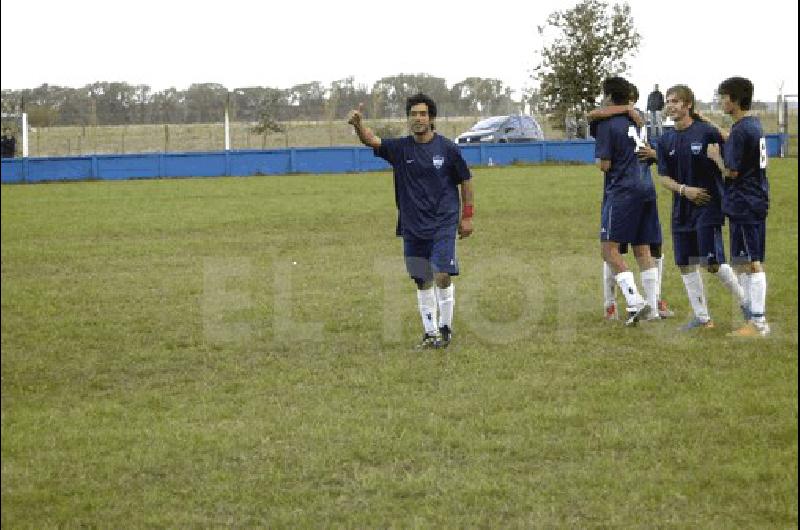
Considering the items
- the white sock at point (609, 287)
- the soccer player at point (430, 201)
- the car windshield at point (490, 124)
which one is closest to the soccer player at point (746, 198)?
the white sock at point (609, 287)

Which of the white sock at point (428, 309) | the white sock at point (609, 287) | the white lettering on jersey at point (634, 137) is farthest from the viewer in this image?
the white sock at point (609, 287)

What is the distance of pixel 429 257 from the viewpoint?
35.9 ft

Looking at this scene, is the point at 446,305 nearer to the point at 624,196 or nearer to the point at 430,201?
the point at 430,201

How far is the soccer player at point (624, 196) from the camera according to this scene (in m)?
11.2

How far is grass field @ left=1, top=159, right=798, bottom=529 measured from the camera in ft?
20.2

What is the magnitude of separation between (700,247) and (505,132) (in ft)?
130

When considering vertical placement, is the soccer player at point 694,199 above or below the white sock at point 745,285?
above

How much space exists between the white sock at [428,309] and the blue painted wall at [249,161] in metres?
34.8

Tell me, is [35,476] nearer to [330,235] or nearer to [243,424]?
[243,424]

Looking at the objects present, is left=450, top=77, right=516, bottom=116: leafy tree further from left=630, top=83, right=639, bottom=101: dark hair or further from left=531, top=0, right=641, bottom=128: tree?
left=630, top=83, right=639, bottom=101: dark hair

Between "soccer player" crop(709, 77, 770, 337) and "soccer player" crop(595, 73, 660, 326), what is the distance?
0.74 metres

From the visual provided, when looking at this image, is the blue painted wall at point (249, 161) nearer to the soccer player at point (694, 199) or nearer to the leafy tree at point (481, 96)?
the leafy tree at point (481, 96)

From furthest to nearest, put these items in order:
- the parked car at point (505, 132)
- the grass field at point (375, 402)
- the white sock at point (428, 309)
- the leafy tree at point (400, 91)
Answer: the leafy tree at point (400, 91)
the parked car at point (505, 132)
the white sock at point (428, 309)
the grass field at point (375, 402)

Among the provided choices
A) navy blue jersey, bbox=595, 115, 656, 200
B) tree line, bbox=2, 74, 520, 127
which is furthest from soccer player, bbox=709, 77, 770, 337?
tree line, bbox=2, 74, 520, 127
